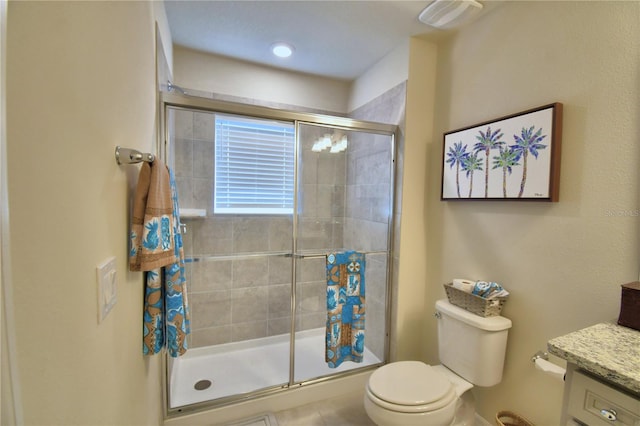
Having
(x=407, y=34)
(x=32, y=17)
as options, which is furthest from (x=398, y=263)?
(x=32, y=17)

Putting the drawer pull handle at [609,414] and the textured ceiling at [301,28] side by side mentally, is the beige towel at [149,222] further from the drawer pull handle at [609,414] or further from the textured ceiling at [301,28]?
the drawer pull handle at [609,414]

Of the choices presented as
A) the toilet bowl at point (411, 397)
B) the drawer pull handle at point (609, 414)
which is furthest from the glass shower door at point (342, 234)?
the drawer pull handle at point (609, 414)

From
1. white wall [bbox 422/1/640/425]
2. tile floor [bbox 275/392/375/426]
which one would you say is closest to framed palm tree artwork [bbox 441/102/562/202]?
white wall [bbox 422/1/640/425]

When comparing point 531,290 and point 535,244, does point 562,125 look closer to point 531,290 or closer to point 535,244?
point 535,244

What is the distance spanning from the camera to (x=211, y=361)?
2289 millimetres

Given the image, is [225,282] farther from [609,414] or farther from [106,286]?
[609,414]

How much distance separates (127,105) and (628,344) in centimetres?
179

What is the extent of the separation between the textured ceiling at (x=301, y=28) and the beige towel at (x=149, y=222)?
126 centimetres

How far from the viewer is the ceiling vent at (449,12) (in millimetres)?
1510

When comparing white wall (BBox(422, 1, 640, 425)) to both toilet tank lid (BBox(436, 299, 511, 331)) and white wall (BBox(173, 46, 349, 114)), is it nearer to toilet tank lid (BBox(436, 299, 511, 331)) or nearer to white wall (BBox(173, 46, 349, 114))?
toilet tank lid (BBox(436, 299, 511, 331))

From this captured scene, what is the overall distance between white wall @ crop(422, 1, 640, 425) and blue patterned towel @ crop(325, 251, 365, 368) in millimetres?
642

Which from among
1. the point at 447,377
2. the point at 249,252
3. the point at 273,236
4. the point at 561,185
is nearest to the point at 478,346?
the point at 447,377

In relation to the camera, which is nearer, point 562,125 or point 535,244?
point 562,125

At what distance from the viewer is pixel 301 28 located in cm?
185
